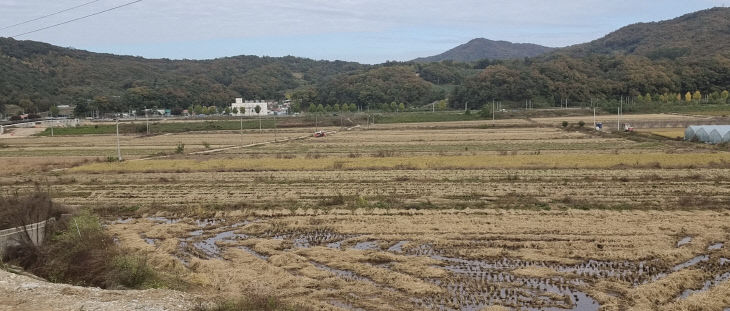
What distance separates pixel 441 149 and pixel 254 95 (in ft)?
427

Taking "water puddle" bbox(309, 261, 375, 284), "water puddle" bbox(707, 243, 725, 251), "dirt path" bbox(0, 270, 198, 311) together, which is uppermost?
"dirt path" bbox(0, 270, 198, 311)

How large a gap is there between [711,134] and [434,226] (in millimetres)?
34496

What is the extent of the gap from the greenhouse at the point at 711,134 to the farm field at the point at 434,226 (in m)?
6.73

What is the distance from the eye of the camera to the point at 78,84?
14650 centimetres

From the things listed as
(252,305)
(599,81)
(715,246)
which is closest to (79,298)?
(252,305)

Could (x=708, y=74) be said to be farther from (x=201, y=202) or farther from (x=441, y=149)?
(x=201, y=202)

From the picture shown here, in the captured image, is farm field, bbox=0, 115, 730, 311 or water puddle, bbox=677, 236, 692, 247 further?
water puddle, bbox=677, 236, 692, 247

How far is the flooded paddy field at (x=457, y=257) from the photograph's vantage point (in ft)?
38.0

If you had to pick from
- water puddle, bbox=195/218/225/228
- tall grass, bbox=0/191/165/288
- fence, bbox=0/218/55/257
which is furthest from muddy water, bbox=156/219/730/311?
fence, bbox=0/218/55/257

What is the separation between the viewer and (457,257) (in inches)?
568

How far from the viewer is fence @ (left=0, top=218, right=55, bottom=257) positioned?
15125 mm

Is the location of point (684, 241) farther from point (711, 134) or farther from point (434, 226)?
point (711, 134)

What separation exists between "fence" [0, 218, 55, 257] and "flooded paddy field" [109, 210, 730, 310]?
2185 millimetres

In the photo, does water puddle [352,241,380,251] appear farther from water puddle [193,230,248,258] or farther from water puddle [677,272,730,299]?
water puddle [677,272,730,299]
